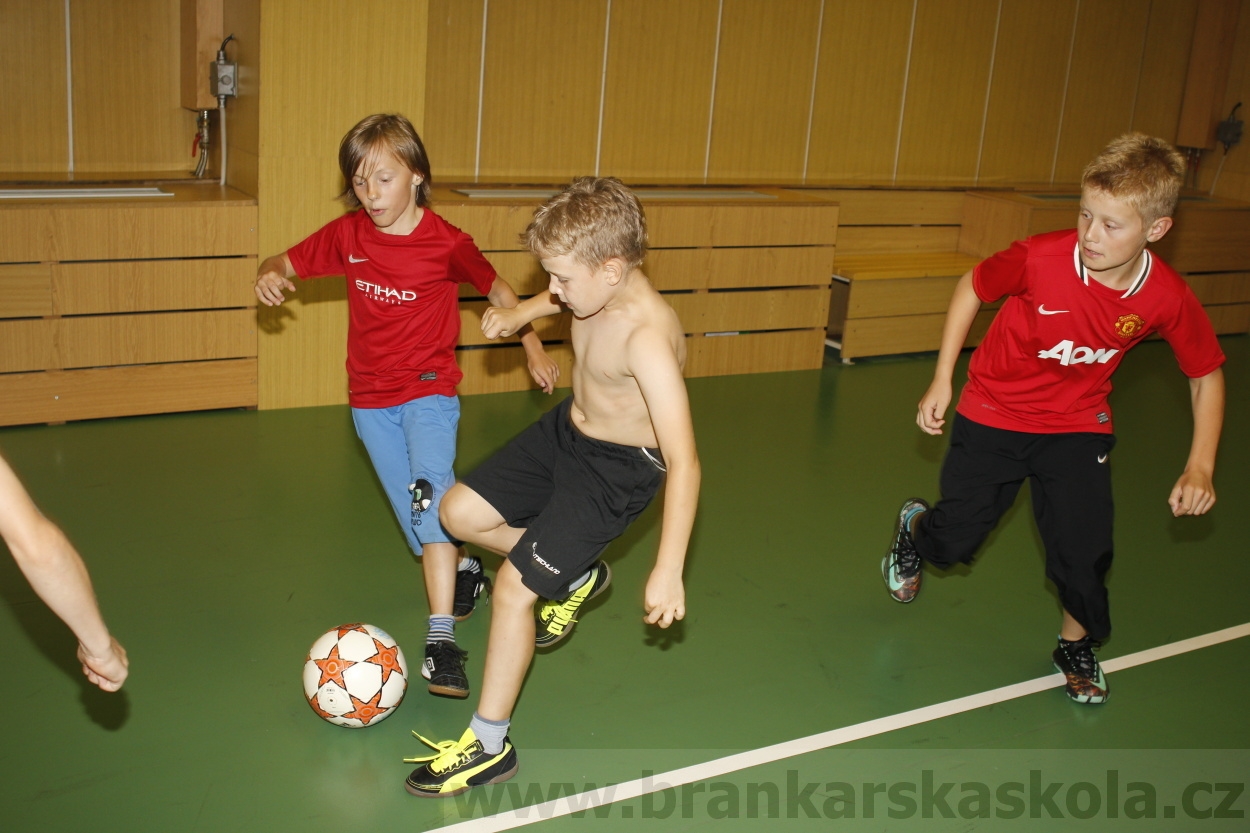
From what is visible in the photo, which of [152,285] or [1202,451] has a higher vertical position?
[1202,451]

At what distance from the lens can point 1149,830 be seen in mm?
2846

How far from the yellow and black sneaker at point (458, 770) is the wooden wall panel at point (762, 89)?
5.67 meters

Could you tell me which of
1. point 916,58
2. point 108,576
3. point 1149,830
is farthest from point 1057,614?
point 916,58

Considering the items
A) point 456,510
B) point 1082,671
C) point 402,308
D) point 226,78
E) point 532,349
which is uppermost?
point 226,78

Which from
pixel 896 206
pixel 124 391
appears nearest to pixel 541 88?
pixel 896 206

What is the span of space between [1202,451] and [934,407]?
0.74 m

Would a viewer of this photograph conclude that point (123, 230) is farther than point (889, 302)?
No

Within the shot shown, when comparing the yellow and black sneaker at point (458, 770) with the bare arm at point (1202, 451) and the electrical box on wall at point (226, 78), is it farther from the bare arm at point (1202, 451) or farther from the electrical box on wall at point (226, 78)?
the electrical box on wall at point (226, 78)

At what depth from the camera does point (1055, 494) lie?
330cm

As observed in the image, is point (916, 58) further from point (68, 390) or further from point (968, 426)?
point (68, 390)

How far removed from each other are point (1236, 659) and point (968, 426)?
1274mm

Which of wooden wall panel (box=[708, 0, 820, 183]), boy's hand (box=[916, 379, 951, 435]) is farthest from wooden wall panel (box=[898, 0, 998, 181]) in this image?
boy's hand (box=[916, 379, 951, 435])

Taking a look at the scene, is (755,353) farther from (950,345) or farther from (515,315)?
(515,315)

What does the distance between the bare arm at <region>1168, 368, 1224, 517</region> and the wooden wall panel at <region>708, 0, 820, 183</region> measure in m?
5.01
